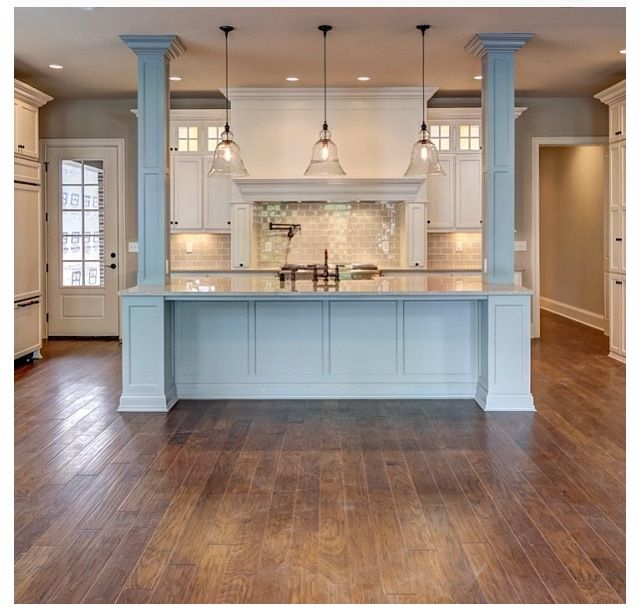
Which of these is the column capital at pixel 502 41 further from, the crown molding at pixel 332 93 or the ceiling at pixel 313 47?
the crown molding at pixel 332 93

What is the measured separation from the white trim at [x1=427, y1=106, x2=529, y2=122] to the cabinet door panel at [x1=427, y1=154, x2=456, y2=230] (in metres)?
0.44

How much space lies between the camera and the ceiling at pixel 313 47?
4.88 metres

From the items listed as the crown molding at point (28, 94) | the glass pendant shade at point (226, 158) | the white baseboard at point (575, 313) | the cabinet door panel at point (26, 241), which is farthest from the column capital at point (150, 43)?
the white baseboard at point (575, 313)

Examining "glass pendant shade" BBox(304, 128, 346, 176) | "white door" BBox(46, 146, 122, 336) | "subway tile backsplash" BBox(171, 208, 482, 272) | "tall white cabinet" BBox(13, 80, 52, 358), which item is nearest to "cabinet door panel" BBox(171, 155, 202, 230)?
"subway tile backsplash" BBox(171, 208, 482, 272)

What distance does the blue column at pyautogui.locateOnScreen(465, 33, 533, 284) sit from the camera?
17.6ft

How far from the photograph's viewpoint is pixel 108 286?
864 cm

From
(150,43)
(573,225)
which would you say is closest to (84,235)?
(150,43)

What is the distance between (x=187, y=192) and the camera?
8.11 meters

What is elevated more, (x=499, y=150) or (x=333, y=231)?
(x=499, y=150)

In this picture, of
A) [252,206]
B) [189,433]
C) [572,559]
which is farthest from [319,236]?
[572,559]

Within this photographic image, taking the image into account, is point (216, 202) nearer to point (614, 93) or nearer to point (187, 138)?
point (187, 138)

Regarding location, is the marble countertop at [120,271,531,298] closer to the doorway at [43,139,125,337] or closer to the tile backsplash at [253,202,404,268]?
the tile backsplash at [253,202,404,268]

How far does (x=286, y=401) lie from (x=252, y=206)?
311 centimetres

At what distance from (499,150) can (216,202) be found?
12.4 ft
